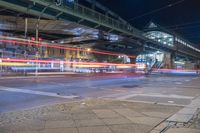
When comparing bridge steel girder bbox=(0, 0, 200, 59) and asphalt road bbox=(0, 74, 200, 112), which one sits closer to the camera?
asphalt road bbox=(0, 74, 200, 112)

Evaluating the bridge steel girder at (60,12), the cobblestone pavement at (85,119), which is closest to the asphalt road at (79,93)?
the cobblestone pavement at (85,119)

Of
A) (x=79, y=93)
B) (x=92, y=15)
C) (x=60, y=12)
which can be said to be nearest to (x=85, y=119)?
(x=79, y=93)

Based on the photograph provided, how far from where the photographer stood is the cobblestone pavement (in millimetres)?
5770

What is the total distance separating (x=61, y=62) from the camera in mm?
42344

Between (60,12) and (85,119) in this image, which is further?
(60,12)

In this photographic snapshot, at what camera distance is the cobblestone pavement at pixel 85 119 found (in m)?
5.77

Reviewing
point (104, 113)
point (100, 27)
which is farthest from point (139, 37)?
point (104, 113)

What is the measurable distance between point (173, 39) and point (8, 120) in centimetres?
8843

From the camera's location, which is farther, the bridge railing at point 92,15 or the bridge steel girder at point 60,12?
the bridge railing at point 92,15

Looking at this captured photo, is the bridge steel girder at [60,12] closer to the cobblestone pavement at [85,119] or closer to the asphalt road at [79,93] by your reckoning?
the asphalt road at [79,93]

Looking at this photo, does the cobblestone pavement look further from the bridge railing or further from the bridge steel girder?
the bridge railing

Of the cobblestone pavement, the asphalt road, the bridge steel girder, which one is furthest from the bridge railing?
the cobblestone pavement

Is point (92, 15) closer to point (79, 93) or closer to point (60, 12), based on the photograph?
point (60, 12)

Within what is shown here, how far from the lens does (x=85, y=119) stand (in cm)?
681
